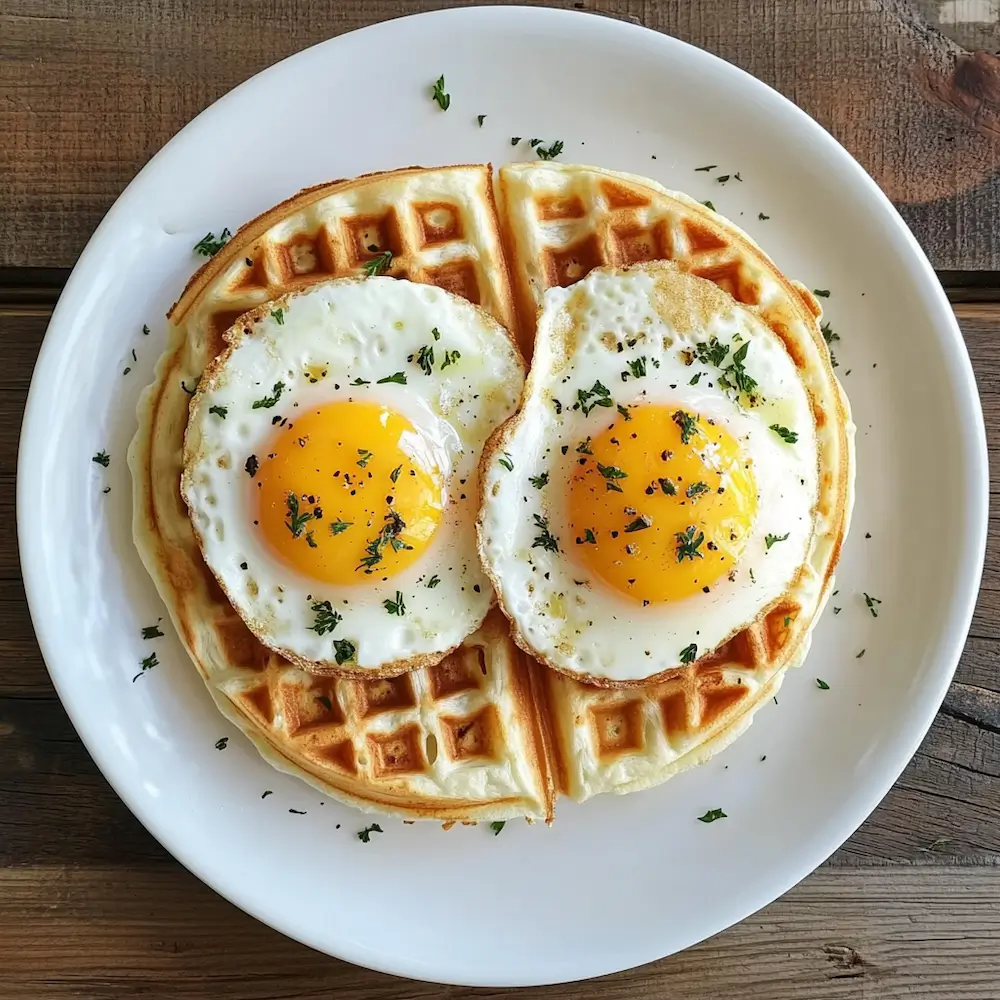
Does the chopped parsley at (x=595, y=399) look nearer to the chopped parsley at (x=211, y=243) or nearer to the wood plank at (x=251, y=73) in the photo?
the chopped parsley at (x=211, y=243)

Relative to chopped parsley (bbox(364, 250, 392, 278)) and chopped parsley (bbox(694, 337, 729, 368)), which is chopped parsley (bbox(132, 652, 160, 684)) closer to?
chopped parsley (bbox(364, 250, 392, 278))

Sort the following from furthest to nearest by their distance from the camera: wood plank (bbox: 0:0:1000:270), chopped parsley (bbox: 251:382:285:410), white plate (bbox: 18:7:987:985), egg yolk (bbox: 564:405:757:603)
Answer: wood plank (bbox: 0:0:1000:270)
white plate (bbox: 18:7:987:985)
chopped parsley (bbox: 251:382:285:410)
egg yolk (bbox: 564:405:757:603)

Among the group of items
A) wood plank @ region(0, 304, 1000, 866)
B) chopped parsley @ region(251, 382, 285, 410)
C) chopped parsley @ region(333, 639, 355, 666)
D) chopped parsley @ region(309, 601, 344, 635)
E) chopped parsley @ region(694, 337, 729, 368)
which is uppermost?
chopped parsley @ region(694, 337, 729, 368)

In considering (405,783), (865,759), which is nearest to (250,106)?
(405,783)

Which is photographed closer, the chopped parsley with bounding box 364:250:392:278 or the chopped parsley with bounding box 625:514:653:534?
the chopped parsley with bounding box 625:514:653:534

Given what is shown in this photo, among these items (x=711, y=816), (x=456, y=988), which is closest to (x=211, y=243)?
(x=711, y=816)

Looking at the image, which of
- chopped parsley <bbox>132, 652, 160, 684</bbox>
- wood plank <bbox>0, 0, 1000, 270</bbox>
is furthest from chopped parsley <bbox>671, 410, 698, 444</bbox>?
chopped parsley <bbox>132, 652, 160, 684</bbox>

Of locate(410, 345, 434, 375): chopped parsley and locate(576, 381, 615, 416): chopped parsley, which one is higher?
locate(410, 345, 434, 375): chopped parsley

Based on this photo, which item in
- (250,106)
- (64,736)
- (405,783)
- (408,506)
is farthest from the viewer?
(64,736)

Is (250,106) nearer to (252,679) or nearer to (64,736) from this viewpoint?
(252,679)
